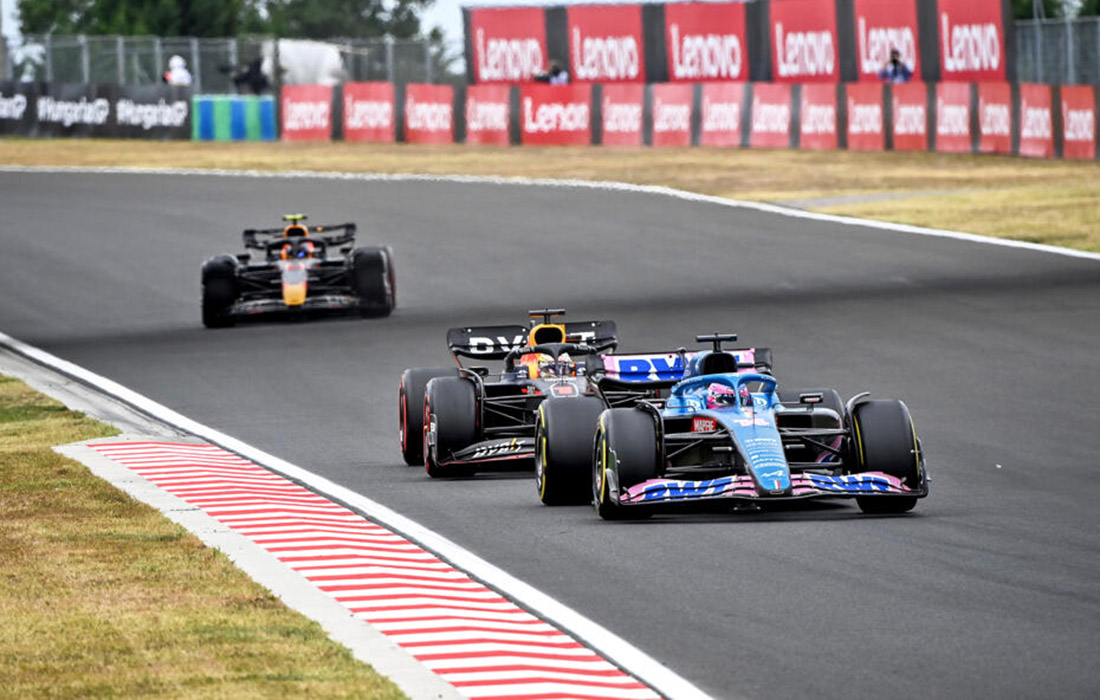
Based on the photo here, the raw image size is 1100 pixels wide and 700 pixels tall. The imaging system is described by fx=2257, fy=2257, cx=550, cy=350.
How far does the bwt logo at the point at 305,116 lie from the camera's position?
55.4 m

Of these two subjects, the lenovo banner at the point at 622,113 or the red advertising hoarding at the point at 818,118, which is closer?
the red advertising hoarding at the point at 818,118

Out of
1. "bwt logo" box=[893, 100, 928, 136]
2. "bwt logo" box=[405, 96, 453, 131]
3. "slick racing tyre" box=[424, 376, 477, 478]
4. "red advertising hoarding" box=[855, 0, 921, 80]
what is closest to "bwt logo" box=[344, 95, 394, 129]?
"bwt logo" box=[405, 96, 453, 131]

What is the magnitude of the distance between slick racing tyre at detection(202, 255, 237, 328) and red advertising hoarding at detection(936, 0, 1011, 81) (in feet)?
83.8

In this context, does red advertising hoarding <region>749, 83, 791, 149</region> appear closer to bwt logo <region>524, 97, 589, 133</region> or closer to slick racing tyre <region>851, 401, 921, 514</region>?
bwt logo <region>524, 97, 589, 133</region>

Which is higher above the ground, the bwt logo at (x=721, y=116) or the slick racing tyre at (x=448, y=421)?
the bwt logo at (x=721, y=116)

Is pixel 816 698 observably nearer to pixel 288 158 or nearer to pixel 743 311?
pixel 743 311

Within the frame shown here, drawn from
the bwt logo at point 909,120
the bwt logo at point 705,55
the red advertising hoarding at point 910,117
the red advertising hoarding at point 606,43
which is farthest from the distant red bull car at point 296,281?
the red advertising hoarding at point 606,43

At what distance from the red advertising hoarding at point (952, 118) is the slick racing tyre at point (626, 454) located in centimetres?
3120

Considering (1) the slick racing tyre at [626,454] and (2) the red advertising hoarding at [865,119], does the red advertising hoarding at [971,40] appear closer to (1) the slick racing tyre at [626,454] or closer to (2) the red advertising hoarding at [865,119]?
(2) the red advertising hoarding at [865,119]

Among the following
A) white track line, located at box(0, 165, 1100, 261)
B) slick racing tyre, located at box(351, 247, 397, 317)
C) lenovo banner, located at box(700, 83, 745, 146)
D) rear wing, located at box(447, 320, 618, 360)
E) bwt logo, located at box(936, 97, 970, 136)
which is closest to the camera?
rear wing, located at box(447, 320, 618, 360)

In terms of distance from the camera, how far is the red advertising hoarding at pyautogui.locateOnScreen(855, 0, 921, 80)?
48375 mm

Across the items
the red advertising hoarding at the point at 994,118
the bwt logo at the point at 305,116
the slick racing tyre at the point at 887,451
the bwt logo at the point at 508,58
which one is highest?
the bwt logo at the point at 508,58

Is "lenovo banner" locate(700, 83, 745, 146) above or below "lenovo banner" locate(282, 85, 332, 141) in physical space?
below

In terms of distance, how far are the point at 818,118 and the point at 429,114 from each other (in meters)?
11.2
